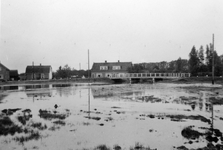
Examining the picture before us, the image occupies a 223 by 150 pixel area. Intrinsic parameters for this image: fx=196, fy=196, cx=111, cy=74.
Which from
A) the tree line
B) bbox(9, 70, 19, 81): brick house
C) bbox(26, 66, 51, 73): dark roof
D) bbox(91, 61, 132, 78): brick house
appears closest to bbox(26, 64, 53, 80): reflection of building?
bbox(26, 66, 51, 73): dark roof

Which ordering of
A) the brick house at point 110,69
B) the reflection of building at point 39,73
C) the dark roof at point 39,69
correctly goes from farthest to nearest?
the brick house at point 110,69, the dark roof at point 39,69, the reflection of building at point 39,73

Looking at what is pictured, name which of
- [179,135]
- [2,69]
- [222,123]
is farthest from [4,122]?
[2,69]

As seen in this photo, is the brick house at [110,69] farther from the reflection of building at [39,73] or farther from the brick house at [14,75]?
the brick house at [14,75]

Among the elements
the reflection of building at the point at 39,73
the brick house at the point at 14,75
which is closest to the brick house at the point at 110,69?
the reflection of building at the point at 39,73

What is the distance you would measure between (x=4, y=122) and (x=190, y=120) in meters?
9.81

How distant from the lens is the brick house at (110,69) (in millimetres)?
78625

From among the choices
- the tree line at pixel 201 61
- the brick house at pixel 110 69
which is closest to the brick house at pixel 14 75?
the brick house at pixel 110 69

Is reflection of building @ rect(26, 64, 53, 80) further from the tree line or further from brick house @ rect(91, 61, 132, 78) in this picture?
the tree line

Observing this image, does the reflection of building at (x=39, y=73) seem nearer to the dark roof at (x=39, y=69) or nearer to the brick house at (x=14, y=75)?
the dark roof at (x=39, y=69)

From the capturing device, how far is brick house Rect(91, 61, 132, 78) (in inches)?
3095

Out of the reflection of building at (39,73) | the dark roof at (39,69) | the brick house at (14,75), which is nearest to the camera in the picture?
the reflection of building at (39,73)

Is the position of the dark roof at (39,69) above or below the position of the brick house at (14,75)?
above

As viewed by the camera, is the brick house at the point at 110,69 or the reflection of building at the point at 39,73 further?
→ the brick house at the point at 110,69

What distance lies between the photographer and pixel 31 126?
953cm
